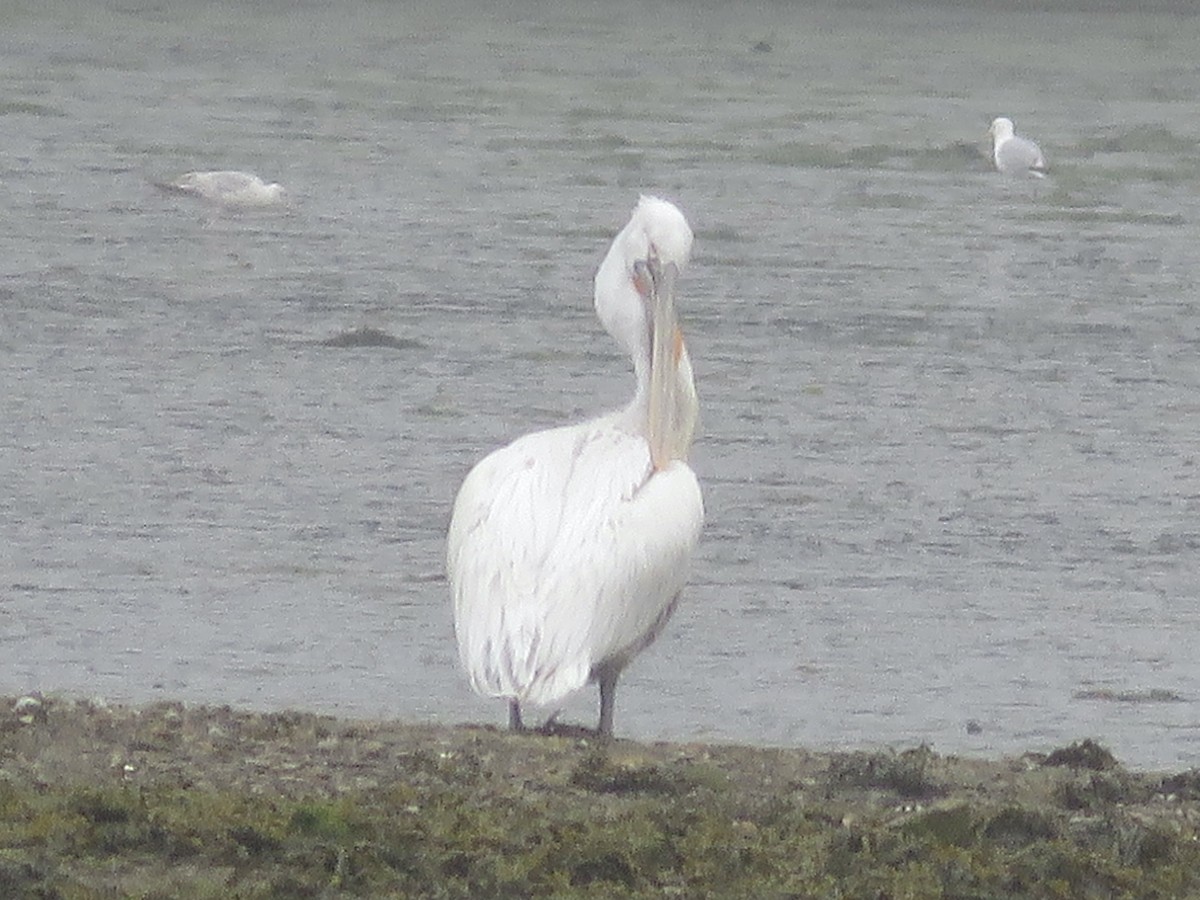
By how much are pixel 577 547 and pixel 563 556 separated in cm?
5

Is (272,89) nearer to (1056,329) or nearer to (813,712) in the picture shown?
(1056,329)

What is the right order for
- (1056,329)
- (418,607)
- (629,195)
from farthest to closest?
(629,195)
(1056,329)
(418,607)

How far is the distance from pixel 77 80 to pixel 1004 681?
14778 millimetres

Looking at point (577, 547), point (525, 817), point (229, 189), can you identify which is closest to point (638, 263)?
point (577, 547)

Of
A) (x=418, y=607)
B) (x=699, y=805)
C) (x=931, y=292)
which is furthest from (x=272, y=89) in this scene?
(x=699, y=805)

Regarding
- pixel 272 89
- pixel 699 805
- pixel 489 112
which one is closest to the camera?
pixel 699 805

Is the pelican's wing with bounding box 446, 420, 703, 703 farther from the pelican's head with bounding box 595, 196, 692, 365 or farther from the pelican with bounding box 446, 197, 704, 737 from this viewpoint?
the pelican's head with bounding box 595, 196, 692, 365

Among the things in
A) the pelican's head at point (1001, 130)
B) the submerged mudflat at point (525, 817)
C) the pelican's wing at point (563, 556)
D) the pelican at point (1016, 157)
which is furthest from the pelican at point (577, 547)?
the pelican's head at point (1001, 130)

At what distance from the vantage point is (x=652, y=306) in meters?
7.95

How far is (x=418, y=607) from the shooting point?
27.5 feet

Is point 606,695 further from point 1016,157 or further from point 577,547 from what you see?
point 1016,157

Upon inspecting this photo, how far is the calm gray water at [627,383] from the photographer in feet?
25.8

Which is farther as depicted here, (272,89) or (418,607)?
(272,89)

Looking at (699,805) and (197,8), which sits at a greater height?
(699,805)
